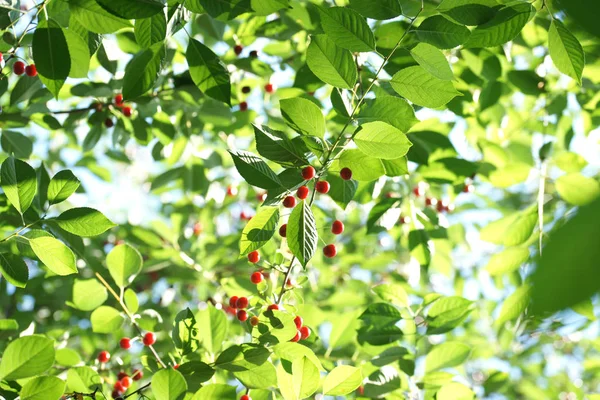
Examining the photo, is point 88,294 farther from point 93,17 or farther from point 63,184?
point 93,17

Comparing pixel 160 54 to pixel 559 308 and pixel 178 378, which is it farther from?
pixel 559 308

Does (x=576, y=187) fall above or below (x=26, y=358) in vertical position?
above

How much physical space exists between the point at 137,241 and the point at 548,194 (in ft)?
9.58

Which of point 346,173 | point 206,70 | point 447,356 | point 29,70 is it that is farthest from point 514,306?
point 29,70

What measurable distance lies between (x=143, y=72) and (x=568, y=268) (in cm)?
151

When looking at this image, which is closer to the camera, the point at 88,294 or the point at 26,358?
the point at 26,358

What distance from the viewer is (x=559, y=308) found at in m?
0.33

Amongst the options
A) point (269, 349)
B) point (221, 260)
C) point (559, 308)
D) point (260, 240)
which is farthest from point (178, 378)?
point (221, 260)

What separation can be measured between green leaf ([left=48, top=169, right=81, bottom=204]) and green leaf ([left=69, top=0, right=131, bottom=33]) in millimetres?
432

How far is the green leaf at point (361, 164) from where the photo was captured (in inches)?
59.1

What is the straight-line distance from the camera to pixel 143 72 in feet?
5.38

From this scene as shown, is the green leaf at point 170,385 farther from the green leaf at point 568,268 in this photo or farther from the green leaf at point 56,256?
the green leaf at point 568,268

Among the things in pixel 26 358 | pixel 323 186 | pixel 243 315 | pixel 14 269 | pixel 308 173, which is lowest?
pixel 243 315

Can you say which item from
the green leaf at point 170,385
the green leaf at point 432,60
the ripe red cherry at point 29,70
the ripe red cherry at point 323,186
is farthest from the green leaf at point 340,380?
the ripe red cherry at point 29,70
